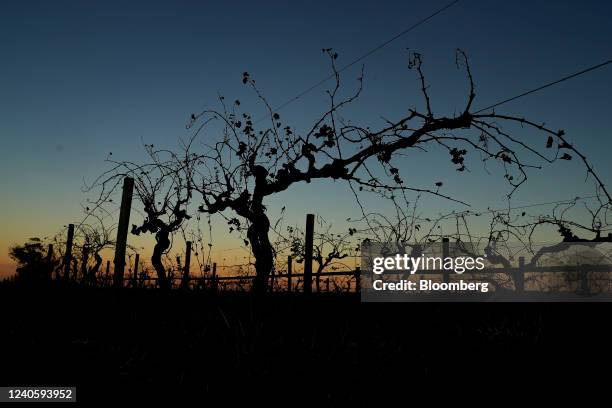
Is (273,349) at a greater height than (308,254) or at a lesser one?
lesser

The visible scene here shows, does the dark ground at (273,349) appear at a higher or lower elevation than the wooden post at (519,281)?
lower

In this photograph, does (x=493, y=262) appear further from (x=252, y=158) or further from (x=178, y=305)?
(x=178, y=305)

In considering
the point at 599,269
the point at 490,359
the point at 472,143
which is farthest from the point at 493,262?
the point at 490,359

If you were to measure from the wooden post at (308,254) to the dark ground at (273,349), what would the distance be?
133cm

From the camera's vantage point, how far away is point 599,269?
10.5m

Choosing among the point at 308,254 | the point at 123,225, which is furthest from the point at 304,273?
the point at 123,225

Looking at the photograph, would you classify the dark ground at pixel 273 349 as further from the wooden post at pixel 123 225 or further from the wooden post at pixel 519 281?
the wooden post at pixel 519 281

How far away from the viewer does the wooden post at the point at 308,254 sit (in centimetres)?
694

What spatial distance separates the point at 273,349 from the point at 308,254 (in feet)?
12.6

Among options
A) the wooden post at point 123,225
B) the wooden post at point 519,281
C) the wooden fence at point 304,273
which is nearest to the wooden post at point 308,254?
the wooden fence at point 304,273

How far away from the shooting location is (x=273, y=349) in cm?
335

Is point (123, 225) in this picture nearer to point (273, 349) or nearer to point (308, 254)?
point (308, 254)

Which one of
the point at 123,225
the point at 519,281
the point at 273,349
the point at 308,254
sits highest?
the point at 123,225

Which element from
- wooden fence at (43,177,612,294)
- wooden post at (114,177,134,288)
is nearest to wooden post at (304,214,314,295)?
wooden fence at (43,177,612,294)
